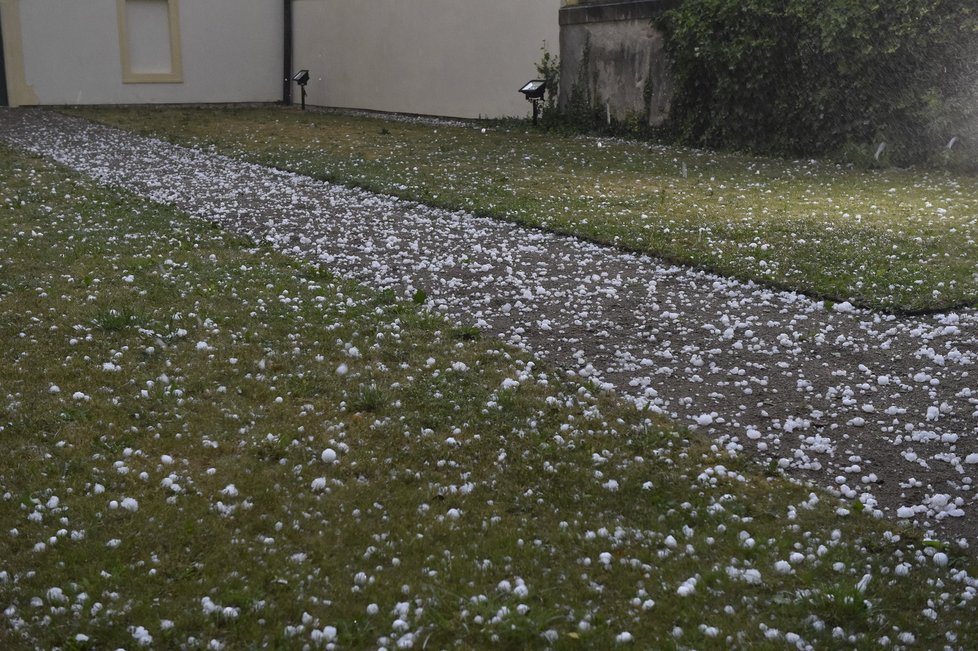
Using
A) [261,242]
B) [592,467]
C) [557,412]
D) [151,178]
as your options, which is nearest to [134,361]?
[557,412]

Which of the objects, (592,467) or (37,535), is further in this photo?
(592,467)

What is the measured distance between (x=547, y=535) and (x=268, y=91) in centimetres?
1944

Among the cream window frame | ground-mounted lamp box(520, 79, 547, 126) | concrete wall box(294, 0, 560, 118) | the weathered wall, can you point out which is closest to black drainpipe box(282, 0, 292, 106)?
concrete wall box(294, 0, 560, 118)

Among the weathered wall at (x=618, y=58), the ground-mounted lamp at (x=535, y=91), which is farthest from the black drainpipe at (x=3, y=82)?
the weathered wall at (x=618, y=58)

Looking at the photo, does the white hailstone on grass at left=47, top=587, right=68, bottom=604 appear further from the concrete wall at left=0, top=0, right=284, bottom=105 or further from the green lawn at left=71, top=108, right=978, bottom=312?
the concrete wall at left=0, top=0, right=284, bottom=105

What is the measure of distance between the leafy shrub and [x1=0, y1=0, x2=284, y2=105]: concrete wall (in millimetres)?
11496

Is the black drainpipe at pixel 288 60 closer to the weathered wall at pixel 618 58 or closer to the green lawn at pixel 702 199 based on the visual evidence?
the green lawn at pixel 702 199

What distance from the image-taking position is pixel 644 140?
39.2ft

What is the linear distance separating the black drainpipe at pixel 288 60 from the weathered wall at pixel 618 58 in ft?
29.8

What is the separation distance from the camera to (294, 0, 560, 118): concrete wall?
14.1 m

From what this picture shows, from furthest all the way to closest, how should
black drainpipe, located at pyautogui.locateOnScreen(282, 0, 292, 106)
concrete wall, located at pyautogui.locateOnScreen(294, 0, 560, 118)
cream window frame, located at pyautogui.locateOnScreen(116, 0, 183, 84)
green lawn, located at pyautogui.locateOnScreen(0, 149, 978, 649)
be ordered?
black drainpipe, located at pyautogui.locateOnScreen(282, 0, 292, 106), cream window frame, located at pyautogui.locateOnScreen(116, 0, 183, 84), concrete wall, located at pyautogui.locateOnScreen(294, 0, 560, 118), green lawn, located at pyautogui.locateOnScreen(0, 149, 978, 649)

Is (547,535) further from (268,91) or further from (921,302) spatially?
(268,91)

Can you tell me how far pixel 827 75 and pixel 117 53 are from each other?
565 inches

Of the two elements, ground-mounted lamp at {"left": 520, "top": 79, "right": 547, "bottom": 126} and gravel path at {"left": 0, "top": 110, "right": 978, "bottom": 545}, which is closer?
gravel path at {"left": 0, "top": 110, "right": 978, "bottom": 545}
